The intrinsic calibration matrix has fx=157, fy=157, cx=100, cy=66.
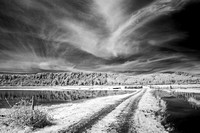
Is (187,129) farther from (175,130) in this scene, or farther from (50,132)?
(50,132)

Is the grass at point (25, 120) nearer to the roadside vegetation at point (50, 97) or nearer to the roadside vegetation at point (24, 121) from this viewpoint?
the roadside vegetation at point (24, 121)

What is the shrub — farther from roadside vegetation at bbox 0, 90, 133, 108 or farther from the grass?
roadside vegetation at bbox 0, 90, 133, 108

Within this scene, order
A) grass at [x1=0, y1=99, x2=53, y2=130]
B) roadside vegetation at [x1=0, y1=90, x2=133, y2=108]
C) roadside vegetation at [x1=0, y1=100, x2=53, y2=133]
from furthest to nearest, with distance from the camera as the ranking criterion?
roadside vegetation at [x1=0, y1=90, x2=133, y2=108], grass at [x1=0, y1=99, x2=53, y2=130], roadside vegetation at [x1=0, y1=100, x2=53, y2=133]

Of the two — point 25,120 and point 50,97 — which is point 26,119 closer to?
point 25,120

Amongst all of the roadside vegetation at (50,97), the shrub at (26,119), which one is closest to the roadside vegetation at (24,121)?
the shrub at (26,119)

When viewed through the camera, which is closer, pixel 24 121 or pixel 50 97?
pixel 24 121

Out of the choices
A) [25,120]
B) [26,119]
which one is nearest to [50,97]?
[26,119]

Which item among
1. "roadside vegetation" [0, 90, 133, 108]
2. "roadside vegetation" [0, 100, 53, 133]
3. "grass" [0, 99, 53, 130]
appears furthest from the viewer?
"roadside vegetation" [0, 90, 133, 108]

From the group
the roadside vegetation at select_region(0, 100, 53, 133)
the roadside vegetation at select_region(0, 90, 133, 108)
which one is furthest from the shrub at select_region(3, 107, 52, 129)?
the roadside vegetation at select_region(0, 90, 133, 108)

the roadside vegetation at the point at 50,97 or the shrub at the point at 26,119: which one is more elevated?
the shrub at the point at 26,119

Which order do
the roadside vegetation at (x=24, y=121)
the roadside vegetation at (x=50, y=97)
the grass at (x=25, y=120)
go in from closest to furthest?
the roadside vegetation at (x=24, y=121)
the grass at (x=25, y=120)
the roadside vegetation at (x=50, y=97)

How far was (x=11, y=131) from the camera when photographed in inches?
375

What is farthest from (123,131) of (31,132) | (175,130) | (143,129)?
(31,132)

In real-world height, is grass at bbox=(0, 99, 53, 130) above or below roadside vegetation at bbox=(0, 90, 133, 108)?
above
